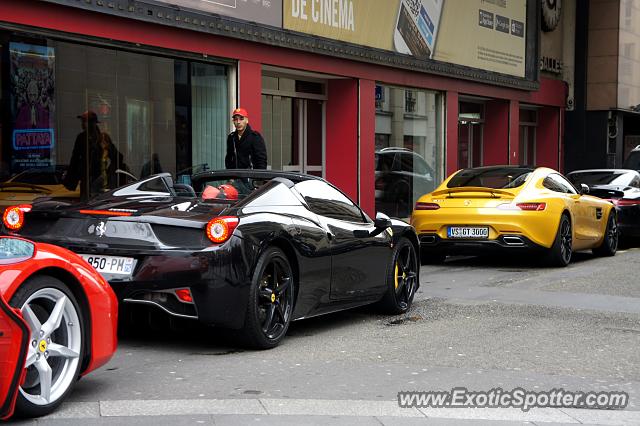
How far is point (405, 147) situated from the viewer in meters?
19.7

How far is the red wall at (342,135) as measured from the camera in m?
17.4

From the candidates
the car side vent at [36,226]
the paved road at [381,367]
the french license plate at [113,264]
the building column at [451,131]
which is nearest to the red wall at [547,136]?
the building column at [451,131]

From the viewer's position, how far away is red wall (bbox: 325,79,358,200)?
17391mm

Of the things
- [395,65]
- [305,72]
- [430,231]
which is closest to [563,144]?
[395,65]

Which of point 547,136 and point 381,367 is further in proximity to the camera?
point 547,136

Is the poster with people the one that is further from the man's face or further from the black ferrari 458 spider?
the black ferrari 458 spider

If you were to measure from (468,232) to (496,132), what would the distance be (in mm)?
11652

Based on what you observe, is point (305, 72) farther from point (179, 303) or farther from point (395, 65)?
point (179, 303)

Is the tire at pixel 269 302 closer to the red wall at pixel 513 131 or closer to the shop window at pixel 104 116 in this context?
the shop window at pixel 104 116

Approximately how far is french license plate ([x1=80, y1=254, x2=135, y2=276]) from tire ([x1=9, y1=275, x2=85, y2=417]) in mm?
1281

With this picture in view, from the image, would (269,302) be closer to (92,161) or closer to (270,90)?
(92,161)

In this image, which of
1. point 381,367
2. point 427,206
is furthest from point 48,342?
point 427,206

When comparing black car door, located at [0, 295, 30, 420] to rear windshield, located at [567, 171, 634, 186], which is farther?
rear windshield, located at [567, 171, 634, 186]

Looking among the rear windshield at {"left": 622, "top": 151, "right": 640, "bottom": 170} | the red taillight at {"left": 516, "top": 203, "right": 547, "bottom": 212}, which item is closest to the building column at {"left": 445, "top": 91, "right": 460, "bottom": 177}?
the rear windshield at {"left": 622, "top": 151, "right": 640, "bottom": 170}
